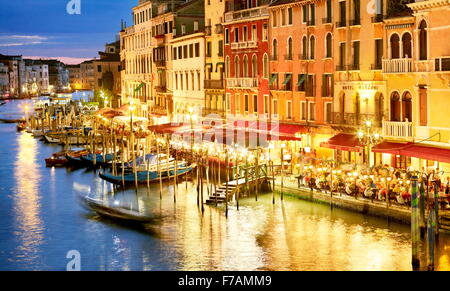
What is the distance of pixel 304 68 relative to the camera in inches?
1442

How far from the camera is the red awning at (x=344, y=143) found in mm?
31294

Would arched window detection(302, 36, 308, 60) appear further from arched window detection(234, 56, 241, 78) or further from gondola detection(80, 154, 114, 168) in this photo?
gondola detection(80, 154, 114, 168)

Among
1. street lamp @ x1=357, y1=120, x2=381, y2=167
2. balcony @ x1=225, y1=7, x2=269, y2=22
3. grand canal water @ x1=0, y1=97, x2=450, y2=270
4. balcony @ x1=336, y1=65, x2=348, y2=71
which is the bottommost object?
grand canal water @ x1=0, y1=97, x2=450, y2=270

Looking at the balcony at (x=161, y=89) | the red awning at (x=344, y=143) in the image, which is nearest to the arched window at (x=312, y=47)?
the red awning at (x=344, y=143)

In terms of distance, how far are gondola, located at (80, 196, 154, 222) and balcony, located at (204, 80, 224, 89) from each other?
47.3 ft

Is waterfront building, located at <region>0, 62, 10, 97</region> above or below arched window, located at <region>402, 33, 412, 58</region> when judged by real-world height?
above

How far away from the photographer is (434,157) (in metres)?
26.5

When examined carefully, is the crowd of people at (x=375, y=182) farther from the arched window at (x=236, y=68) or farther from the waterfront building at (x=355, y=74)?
the arched window at (x=236, y=68)

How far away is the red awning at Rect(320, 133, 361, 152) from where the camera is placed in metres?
31.3

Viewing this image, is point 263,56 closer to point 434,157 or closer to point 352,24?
point 352,24

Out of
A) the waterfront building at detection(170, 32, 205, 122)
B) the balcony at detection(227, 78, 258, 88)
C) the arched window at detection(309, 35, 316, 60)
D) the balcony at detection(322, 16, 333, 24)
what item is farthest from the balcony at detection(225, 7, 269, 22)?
the balcony at detection(322, 16, 333, 24)

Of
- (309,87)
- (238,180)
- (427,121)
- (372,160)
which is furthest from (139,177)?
(427,121)

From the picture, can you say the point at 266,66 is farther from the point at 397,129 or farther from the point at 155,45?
the point at 155,45

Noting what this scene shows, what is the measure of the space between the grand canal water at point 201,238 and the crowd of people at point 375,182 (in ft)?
2.83
